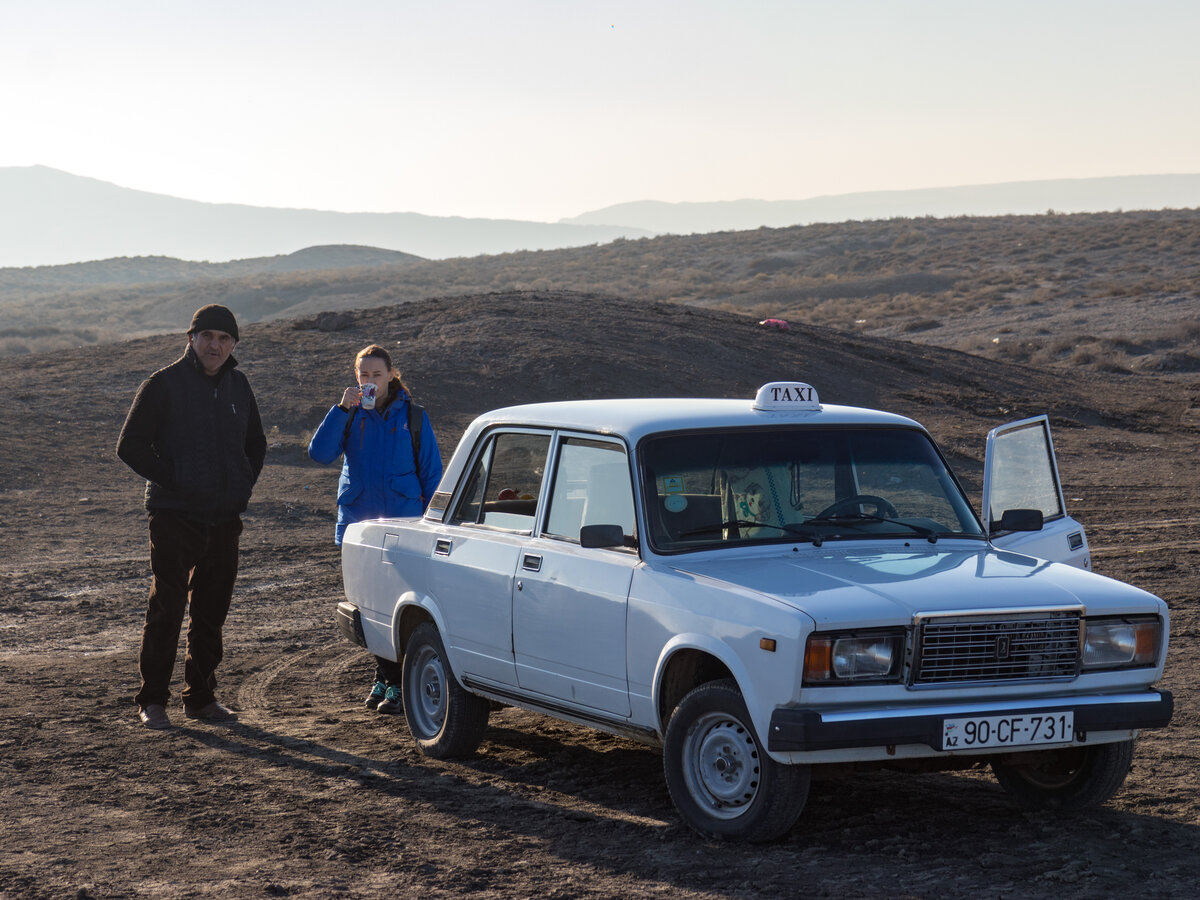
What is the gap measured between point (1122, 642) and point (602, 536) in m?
2.04

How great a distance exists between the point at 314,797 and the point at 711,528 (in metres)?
2.14

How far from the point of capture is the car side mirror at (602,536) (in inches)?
216

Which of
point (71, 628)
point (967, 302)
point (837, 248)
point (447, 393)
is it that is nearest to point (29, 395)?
point (447, 393)

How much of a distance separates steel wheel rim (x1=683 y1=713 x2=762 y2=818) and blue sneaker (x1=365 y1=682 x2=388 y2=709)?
3.25 meters

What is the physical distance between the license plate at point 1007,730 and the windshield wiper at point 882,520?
40.2 inches

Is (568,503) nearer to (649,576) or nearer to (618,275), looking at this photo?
(649,576)

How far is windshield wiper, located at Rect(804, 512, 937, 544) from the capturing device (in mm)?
5773

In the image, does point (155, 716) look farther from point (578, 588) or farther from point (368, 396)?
point (578, 588)

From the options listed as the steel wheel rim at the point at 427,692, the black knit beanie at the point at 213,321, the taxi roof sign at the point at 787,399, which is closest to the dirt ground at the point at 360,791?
the steel wheel rim at the point at 427,692

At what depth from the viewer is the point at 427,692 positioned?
701 cm

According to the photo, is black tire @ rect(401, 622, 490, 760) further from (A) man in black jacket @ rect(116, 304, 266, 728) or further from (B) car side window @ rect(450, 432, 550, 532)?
(A) man in black jacket @ rect(116, 304, 266, 728)

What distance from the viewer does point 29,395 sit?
2534 cm

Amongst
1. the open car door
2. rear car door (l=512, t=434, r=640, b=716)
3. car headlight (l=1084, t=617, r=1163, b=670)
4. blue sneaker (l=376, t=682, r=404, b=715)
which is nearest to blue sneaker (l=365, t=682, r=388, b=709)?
blue sneaker (l=376, t=682, r=404, b=715)

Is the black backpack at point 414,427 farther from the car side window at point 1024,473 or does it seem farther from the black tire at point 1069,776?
the black tire at point 1069,776
